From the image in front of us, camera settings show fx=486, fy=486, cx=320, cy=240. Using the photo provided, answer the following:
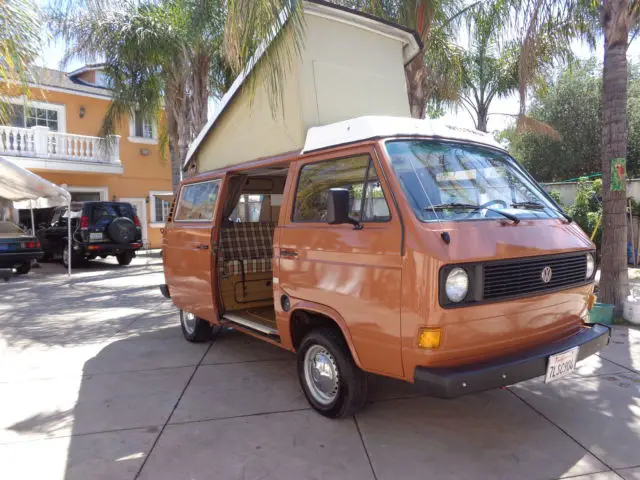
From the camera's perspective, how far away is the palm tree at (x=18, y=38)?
5.62 m

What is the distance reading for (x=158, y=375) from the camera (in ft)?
15.9

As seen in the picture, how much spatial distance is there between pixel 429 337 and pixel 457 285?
348 millimetres

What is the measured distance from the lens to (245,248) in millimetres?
5742

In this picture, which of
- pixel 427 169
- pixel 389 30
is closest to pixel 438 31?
pixel 389 30

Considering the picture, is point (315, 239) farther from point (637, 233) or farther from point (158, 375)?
point (637, 233)

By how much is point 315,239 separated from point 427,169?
0.95 m

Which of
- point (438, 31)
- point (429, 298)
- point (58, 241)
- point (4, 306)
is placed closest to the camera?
point (429, 298)

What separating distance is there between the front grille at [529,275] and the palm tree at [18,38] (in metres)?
5.93

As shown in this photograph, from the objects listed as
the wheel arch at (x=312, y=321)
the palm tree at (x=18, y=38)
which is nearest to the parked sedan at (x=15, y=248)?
the palm tree at (x=18, y=38)

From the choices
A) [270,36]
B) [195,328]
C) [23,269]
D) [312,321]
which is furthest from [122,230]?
[312,321]

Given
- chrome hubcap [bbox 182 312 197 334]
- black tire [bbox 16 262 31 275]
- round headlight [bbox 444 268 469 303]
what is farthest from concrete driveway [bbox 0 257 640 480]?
black tire [bbox 16 262 31 275]

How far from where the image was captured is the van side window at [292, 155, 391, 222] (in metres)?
3.29

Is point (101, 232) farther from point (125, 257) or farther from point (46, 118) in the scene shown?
point (46, 118)

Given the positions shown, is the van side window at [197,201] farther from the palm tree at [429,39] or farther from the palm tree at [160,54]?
the palm tree at [429,39]
